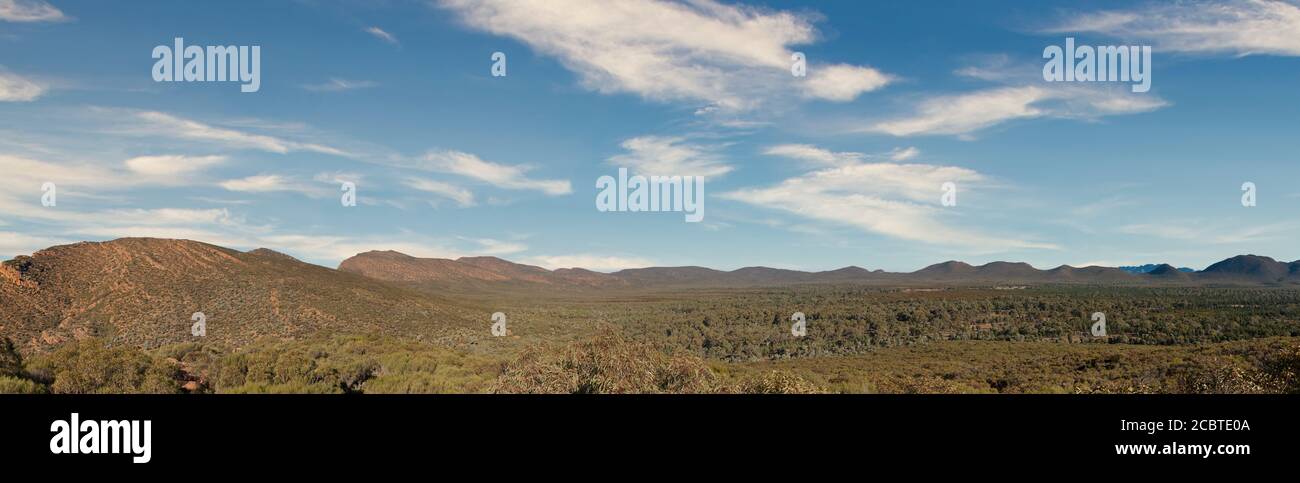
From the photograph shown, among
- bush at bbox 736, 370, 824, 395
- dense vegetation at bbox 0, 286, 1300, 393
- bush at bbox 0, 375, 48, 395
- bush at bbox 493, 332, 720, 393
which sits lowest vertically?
dense vegetation at bbox 0, 286, 1300, 393

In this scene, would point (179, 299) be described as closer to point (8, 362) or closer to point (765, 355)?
point (8, 362)

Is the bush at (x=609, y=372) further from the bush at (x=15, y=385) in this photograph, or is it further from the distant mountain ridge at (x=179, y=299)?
the distant mountain ridge at (x=179, y=299)

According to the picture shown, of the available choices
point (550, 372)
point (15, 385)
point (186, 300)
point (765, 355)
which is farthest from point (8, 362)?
point (765, 355)

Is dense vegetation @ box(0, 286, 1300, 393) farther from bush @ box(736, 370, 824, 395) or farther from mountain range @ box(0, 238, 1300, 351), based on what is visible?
mountain range @ box(0, 238, 1300, 351)

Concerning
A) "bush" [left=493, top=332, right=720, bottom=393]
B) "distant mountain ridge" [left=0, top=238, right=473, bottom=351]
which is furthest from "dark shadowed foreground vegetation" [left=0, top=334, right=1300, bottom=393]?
"distant mountain ridge" [left=0, top=238, right=473, bottom=351]

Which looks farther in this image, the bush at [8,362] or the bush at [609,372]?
the bush at [8,362]

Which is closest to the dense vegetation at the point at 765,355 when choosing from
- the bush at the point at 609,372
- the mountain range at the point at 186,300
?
the bush at the point at 609,372

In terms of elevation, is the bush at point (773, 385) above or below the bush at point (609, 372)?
below

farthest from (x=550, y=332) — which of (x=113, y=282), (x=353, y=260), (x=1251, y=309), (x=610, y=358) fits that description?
(x=353, y=260)

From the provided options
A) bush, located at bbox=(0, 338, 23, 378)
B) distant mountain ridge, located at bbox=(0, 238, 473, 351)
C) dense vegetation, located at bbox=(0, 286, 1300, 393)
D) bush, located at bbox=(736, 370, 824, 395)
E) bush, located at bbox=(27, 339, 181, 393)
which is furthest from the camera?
distant mountain ridge, located at bbox=(0, 238, 473, 351)
